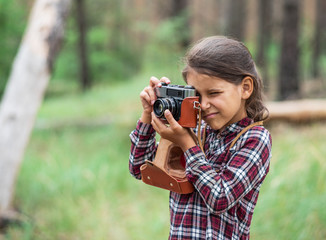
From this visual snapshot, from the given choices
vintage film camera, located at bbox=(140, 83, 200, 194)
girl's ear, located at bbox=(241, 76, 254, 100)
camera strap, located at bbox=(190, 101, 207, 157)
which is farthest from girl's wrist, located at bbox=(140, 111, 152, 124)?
girl's ear, located at bbox=(241, 76, 254, 100)

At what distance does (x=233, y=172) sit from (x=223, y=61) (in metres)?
0.42

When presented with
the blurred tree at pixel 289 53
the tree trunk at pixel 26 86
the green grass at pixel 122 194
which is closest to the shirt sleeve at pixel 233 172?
the green grass at pixel 122 194

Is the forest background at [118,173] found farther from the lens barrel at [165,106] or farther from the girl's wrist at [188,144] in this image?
the girl's wrist at [188,144]

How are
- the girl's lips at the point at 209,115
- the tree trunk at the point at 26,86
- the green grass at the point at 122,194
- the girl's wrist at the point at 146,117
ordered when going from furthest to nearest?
the tree trunk at the point at 26,86, the green grass at the point at 122,194, the girl's wrist at the point at 146,117, the girl's lips at the point at 209,115

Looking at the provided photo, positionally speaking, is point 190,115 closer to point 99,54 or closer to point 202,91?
point 202,91

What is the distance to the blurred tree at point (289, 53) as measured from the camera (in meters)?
8.01

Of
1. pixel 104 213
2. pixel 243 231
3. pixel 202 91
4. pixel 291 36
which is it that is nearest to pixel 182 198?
pixel 243 231

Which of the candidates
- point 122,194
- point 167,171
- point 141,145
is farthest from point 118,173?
point 167,171

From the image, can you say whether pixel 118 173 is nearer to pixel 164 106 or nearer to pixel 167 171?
pixel 167 171

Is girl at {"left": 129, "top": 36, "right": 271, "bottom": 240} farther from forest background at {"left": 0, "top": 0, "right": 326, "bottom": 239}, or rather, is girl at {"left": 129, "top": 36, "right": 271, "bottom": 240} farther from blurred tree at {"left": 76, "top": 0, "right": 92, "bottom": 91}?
blurred tree at {"left": 76, "top": 0, "right": 92, "bottom": 91}

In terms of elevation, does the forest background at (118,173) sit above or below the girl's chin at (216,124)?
below

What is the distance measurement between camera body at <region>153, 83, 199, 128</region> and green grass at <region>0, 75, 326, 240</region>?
6.78 ft

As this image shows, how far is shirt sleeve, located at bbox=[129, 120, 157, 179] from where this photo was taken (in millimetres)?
1718

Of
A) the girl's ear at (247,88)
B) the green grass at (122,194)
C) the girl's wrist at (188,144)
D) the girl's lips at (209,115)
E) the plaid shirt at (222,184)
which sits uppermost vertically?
the girl's ear at (247,88)
